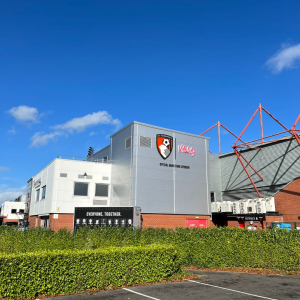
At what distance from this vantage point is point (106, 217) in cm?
2794

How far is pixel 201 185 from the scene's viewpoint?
122ft

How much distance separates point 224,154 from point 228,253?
27883 mm

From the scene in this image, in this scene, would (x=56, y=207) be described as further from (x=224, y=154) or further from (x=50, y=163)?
(x=224, y=154)

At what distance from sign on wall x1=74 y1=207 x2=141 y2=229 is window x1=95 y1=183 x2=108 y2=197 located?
7683 millimetres

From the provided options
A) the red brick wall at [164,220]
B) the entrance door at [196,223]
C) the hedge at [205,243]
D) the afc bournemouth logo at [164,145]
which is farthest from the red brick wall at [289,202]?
the hedge at [205,243]

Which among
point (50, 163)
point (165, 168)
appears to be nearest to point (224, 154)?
point (165, 168)

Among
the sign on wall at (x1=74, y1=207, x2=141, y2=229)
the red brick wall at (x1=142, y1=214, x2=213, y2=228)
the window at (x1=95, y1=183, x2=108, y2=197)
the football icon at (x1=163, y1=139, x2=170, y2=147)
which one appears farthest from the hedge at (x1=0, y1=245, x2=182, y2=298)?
the window at (x1=95, y1=183, x2=108, y2=197)

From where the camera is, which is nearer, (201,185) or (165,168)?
(165,168)

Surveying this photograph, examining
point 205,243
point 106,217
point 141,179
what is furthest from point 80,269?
point 141,179

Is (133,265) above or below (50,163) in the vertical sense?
below

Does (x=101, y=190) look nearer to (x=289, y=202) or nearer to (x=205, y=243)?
(x=205, y=243)

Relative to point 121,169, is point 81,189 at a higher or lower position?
lower

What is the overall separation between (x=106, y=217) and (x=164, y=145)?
1154cm

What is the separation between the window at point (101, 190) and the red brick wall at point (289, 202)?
2037cm
